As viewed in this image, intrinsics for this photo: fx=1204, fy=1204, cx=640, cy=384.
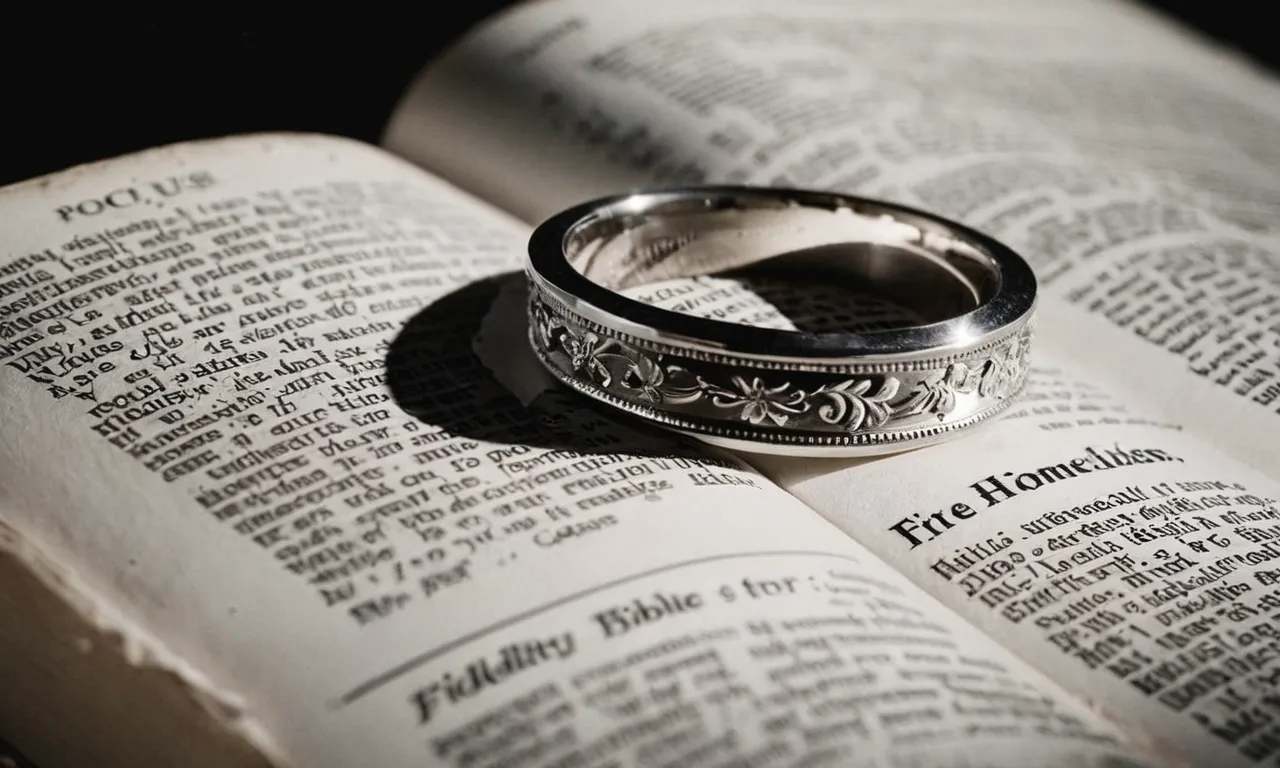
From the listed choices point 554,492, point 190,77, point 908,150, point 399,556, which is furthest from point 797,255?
point 190,77

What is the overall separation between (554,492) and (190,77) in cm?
82

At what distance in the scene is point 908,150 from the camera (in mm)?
1412

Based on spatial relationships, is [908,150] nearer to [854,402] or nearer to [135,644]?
[854,402]

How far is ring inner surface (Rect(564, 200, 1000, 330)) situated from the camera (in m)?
1.18

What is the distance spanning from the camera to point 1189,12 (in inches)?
89.9

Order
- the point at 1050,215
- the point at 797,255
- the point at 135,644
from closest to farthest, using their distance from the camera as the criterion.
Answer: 1. the point at 135,644
2. the point at 797,255
3. the point at 1050,215

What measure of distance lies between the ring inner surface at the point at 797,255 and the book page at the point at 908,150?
0.14 metres

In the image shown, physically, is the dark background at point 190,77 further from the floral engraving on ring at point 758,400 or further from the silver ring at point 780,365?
the floral engraving on ring at point 758,400

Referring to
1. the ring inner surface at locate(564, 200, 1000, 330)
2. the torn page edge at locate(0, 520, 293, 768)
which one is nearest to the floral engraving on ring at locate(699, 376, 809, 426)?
the ring inner surface at locate(564, 200, 1000, 330)

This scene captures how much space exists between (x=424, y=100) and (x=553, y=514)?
0.77 metres

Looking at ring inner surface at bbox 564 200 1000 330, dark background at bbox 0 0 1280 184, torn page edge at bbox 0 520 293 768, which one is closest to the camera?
torn page edge at bbox 0 520 293 768

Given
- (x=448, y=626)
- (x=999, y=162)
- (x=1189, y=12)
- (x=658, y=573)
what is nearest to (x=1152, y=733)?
(x=658, y=573)

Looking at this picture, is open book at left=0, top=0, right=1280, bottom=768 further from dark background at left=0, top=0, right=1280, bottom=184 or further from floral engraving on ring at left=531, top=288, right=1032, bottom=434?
dark background at left=0, top=0, right=1280, bottom=184

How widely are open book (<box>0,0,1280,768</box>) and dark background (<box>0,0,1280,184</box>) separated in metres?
0.19
